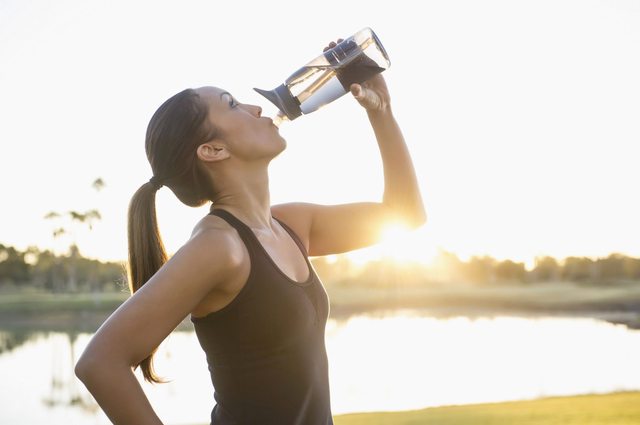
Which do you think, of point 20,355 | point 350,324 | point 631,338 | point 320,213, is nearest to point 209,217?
point 320,213

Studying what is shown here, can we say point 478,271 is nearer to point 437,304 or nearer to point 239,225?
point 437,304

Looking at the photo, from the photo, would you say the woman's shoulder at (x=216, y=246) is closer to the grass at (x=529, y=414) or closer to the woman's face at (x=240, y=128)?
the woman's face at (x=240, y=128)

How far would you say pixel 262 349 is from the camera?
1606 mm

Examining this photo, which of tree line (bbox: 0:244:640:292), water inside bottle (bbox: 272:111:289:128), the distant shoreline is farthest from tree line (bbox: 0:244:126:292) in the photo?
water inside bottle (bbox: 272:111:289:128)

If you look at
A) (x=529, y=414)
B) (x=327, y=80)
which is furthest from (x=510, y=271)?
(x=327, y=80)

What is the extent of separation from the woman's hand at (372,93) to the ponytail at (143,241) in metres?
0.53

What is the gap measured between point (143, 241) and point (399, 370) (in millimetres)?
15424

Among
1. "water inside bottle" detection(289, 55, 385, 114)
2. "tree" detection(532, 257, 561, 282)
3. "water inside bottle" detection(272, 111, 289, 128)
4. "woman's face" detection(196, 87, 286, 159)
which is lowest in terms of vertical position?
"tree" detection(532, 257, 561, 282)

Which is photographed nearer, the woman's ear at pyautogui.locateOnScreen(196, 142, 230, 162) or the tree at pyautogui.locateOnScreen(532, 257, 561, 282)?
the woman's ear at pyautogui.locateOnScreen(196, 142, 230, 162)

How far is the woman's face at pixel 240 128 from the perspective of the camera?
1814mm

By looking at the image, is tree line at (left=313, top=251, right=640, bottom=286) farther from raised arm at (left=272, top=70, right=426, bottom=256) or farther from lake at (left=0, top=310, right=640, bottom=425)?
raised arm at (left=272, top=70, right=426, bottom=256)

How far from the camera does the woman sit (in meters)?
1.47

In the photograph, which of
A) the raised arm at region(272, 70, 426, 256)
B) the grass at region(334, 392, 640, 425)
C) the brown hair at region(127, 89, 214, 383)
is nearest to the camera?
the brown hair at region(127, 89, 214, 383)

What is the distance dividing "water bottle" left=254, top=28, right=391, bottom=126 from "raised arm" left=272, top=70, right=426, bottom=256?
0.07 m
